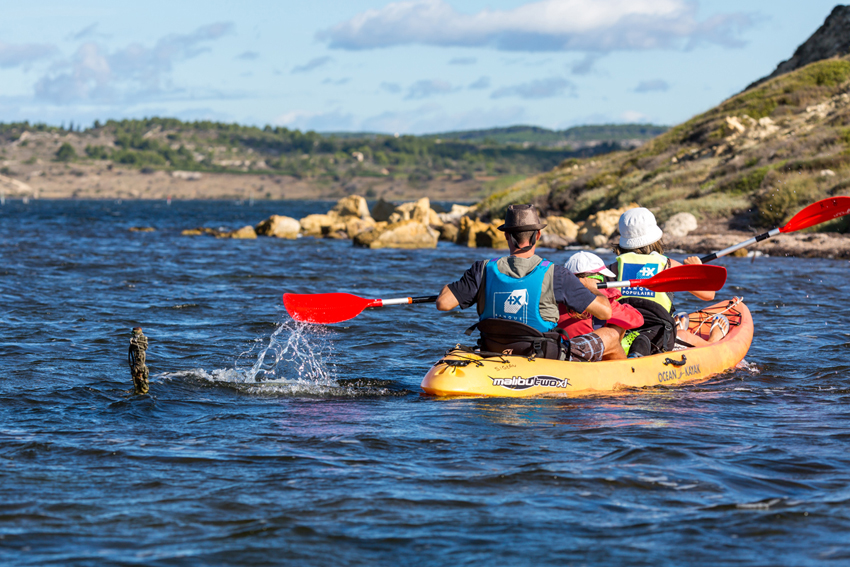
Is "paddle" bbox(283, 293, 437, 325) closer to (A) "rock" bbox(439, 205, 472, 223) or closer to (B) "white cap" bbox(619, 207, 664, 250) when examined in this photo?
(B) "white cap" bbox(619, 207, 664, 250)

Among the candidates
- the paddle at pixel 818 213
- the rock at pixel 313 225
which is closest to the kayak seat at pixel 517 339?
the paddle at pixel 818 213

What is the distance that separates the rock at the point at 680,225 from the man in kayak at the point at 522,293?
62.6 ft

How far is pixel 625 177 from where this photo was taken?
36031mm

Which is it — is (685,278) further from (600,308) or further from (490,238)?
(490,238)

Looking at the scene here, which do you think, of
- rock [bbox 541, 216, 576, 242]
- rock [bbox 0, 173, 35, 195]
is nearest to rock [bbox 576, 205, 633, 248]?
rock [bbox 541, 216, 576, 242]

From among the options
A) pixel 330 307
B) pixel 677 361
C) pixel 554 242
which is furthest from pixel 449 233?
pixel 677 361

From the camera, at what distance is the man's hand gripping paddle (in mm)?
7535

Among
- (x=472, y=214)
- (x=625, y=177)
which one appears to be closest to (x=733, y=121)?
(x=625, y=177)

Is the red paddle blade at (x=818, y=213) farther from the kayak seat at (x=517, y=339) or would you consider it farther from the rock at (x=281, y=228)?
the rock at (x=281, y=228)

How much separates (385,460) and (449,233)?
26.8 meters

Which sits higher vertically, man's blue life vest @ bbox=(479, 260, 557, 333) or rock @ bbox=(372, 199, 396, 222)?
rock @ bbox=(372, 199, 396, 222)

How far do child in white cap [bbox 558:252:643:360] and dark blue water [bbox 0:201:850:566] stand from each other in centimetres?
64

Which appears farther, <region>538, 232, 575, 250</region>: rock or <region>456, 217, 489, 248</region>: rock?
<region>456, 217, 489, 248</region>: rock

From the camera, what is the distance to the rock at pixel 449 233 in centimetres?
3164
